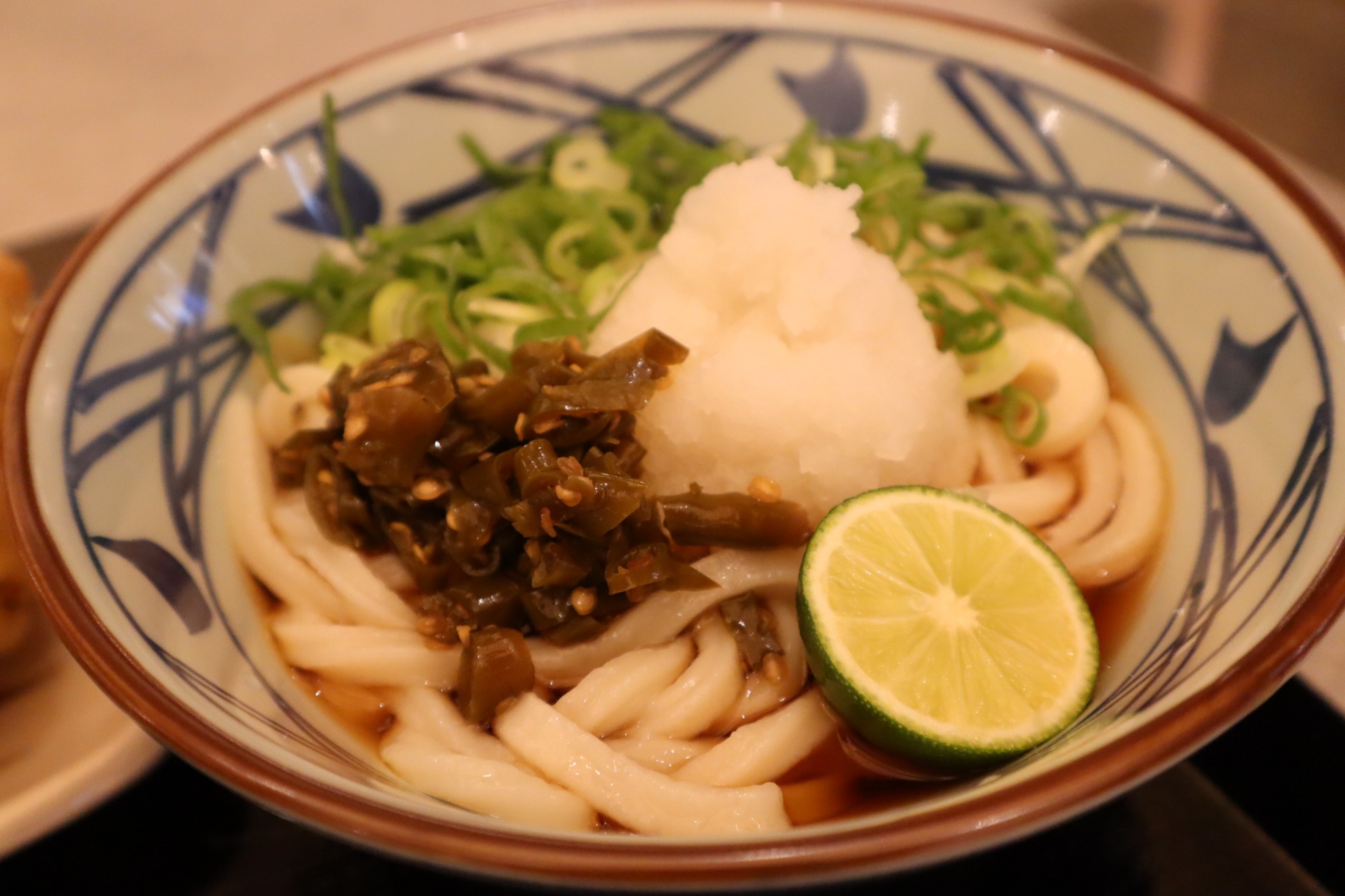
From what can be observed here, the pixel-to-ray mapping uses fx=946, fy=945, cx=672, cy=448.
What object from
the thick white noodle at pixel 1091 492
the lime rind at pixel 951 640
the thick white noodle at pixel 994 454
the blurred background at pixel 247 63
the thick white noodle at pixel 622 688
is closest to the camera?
the lime rind at pixel 951 640

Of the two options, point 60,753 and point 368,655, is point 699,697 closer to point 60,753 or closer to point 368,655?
point 368,655

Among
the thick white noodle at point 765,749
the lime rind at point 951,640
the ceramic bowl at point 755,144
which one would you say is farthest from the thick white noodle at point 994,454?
the thick white noodle at point 765,749

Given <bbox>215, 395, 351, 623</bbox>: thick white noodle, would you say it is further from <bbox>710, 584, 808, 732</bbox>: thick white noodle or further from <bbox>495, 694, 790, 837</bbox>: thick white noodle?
<bbox>710, 584, 808, 732</bbox>: thick white noodle

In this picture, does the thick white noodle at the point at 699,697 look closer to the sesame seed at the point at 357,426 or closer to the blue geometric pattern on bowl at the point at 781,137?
the blue geometric pattern on bowl at the point at 781,137

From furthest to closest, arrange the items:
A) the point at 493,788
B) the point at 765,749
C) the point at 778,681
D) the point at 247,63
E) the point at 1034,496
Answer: the point at 247,63, the point at 1034,496, the point at 778,681, the point at 765,749, the point at 493,788

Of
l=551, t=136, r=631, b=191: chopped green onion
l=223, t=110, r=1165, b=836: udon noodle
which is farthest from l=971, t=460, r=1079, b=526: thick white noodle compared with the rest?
l=551, t=136, r=631, b=191: chopped green onion

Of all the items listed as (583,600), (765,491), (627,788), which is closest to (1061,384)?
(765,491)
